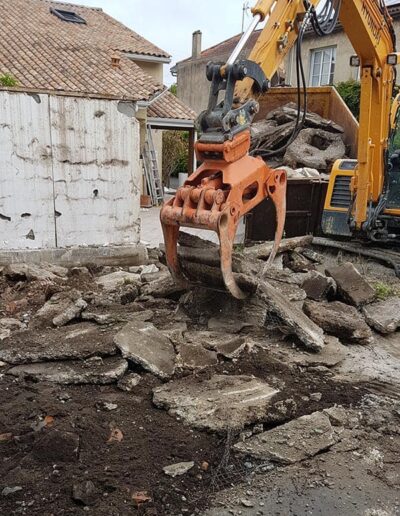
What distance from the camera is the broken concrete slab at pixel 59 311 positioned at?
5043 mm

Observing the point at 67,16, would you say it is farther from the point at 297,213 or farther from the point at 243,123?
the point at 243,123

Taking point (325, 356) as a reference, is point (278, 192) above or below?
above

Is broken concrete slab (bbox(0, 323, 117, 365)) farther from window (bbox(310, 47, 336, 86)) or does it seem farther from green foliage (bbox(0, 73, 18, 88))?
window (bbox(310, 47, 336, 86))

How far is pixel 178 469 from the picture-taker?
311 cm

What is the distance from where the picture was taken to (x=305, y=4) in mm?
4785

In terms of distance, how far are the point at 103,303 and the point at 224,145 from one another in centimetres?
240

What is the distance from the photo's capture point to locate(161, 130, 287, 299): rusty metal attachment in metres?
3.98

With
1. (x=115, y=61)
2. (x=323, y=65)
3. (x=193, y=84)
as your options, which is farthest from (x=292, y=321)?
(x=193, y=84)

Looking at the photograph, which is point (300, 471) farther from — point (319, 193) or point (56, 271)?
point (319, 193)

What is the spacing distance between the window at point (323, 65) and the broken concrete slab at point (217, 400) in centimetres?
1834

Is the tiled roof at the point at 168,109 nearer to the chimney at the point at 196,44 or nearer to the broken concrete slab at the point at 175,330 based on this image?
the chimney at the point at 196,44

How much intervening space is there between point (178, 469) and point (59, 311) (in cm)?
260

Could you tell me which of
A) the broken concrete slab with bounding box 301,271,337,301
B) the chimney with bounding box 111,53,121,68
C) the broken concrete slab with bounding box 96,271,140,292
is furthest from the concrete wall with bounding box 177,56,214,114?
the broken concrete slab with bounding box 301,271,337,301

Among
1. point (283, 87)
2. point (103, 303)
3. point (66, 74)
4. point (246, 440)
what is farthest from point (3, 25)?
point (246, 440)
